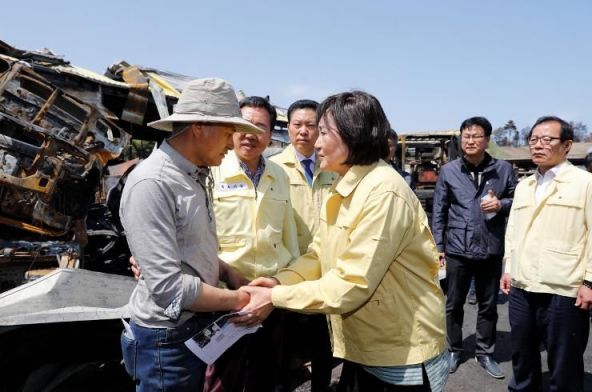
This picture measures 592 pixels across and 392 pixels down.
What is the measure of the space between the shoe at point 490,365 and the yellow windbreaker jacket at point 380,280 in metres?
2.47

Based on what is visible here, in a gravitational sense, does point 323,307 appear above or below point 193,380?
above

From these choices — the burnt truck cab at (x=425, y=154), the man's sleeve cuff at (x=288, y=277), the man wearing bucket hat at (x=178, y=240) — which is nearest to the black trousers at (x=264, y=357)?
the man's sleeve cuff at (x=288, y=277)

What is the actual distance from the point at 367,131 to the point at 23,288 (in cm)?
240

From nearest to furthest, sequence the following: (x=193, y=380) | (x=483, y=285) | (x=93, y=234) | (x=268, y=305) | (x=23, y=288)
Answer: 1. (x=193, y=380)
2. (x=268, y=305)
3. (x=23, y=288)
4. (x=483, y=285)
5. (x=93, y=234)

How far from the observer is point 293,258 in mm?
2775

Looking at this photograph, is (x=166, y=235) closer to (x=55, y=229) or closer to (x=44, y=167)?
(x=44, y=167)

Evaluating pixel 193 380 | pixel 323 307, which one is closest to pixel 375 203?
pixel 323 307

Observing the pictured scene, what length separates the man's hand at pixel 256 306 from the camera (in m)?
1.84

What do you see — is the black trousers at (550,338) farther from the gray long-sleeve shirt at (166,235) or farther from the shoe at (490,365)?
the gray long-sleeve shirt at (166,235)

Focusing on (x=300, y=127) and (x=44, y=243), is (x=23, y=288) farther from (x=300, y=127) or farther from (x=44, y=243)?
(x=300, y=127)

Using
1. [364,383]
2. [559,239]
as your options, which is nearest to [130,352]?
[364,383]

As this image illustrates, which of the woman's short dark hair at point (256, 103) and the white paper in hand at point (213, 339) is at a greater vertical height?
the woman's short dark hair at point (256, 103)

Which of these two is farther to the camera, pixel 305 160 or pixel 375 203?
pixel 305 160

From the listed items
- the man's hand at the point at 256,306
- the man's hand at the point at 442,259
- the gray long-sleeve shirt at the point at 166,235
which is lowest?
the man's hand at the point at 442,259
